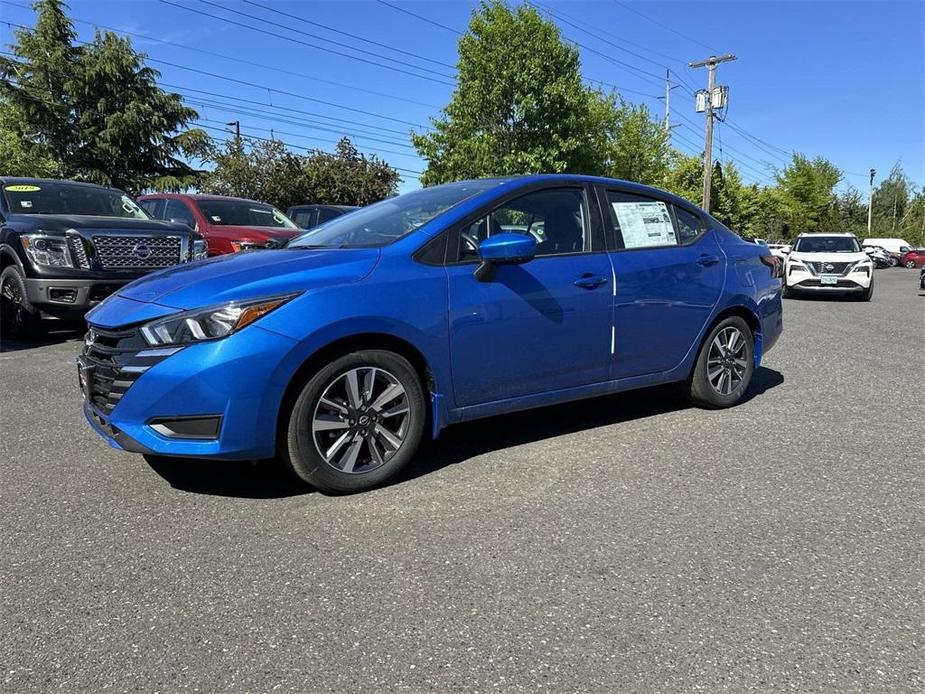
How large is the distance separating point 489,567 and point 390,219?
2208 mm

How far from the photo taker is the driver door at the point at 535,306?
3693 millimetres

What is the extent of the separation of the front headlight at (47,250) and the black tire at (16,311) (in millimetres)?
323

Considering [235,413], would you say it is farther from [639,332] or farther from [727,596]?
[639,332]

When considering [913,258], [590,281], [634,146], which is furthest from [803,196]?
[590,281]

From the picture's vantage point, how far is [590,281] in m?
4.16

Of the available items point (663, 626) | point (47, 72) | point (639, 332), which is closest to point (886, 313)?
point (639, 332)

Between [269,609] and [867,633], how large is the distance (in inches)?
80.0

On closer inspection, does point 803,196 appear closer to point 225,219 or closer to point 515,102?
point 515,102

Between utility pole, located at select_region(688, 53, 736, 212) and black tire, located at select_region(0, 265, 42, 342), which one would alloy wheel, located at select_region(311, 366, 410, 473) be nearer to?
black tire, located at select_region(0, 265, 42, 342)

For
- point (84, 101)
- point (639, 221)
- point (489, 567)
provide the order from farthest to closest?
1. point (84, 101)
2. point (639, 221)
3. point (489, 567)

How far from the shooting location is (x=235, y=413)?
3.10 metres

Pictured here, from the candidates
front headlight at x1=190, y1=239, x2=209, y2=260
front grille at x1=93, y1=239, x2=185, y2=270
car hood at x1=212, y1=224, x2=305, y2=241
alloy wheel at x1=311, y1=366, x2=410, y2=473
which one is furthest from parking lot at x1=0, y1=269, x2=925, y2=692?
car hood at x1=212, y1=224, x2=305, y2=241

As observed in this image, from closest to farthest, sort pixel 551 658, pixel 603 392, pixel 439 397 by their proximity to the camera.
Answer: pixel 551 658
pixel 439 397
pixel 603 392

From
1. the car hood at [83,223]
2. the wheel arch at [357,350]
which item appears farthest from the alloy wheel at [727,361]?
the car hood at [83,223]
